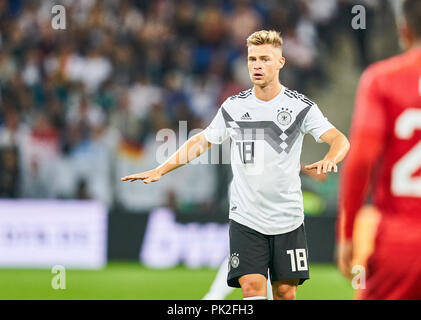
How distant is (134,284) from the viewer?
32.8ft

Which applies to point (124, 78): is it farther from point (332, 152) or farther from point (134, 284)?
point (332, 152)

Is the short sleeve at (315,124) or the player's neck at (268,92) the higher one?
the player's neck at (268,92)

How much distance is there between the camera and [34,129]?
38.7 ft

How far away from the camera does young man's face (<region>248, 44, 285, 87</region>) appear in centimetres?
523

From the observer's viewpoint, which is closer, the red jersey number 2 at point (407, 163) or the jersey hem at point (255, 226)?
the red jersey number 2 at point (407, 163)

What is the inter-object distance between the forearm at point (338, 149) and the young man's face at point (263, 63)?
0.64m

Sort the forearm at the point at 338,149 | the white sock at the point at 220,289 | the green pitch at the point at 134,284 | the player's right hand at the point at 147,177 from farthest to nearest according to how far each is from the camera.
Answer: the green pitch at the point at 134,284, the white sock at the point at 220,289, the player's right hand at the point at 147,177, the forearm at the point at 338,149

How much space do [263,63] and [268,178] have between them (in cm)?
74

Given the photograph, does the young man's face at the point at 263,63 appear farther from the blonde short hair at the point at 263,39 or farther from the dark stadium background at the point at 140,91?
the dark stadium background at the point at 140,91

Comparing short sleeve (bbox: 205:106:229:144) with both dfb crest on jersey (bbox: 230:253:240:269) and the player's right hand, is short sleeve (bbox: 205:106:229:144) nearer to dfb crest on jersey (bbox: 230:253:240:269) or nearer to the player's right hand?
the player's right hand

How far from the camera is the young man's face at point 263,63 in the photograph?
5.23m

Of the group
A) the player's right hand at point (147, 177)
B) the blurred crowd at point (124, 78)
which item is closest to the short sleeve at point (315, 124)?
the player's right hand at point (147, 177)

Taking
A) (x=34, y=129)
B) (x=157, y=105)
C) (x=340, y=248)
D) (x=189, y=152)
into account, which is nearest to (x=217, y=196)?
(x=157, y=105)

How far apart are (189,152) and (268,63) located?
2.62ft
